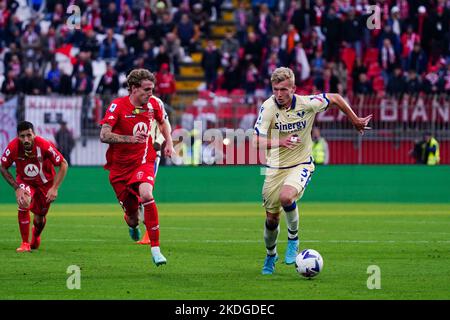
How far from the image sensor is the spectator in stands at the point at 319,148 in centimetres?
2933

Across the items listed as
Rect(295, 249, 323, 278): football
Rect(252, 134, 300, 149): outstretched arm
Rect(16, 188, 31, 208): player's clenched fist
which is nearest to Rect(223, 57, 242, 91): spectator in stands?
Rect(16, 188, 31, 208): player's clenched fist

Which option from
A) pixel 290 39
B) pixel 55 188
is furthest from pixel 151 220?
pixel 290 39

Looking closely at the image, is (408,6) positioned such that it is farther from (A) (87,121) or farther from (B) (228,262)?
(B) (228,262)

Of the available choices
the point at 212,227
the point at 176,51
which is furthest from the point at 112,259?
the point at 176,51

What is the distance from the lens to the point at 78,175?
28625mm

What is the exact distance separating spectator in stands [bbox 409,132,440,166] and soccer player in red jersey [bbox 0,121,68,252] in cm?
1454

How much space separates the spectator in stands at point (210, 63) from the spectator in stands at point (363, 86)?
4337 mm

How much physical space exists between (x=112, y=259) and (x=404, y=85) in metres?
17.2

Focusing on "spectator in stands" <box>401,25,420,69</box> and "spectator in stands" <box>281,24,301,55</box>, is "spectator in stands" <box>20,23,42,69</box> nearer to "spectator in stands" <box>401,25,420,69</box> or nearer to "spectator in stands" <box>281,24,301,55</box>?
"spectator in stands" <box>281,24,301,55</box>

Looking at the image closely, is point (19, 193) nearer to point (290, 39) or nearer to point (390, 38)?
point (290, 39)

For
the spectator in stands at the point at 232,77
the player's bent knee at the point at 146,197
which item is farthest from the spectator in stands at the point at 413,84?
the player's bent knee at the point at 146,197

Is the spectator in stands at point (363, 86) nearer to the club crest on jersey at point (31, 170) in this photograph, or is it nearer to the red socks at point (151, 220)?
the club crest on jersey at point (31, 170)

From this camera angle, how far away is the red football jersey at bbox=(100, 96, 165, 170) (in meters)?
14.7

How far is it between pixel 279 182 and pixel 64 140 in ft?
51.8
